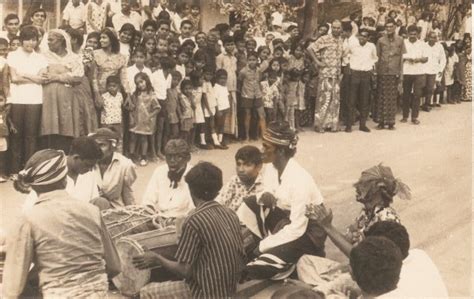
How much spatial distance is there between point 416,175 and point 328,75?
9.76 ft

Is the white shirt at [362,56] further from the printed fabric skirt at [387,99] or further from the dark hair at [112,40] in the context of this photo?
the dark hair at [112,40]

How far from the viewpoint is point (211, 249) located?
13.0 feet

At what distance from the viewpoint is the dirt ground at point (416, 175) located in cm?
608

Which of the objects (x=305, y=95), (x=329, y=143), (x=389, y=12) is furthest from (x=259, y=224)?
(x=389, y=12)

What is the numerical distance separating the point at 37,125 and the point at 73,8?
270 cm

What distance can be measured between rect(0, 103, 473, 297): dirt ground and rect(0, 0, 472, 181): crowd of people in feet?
1.55

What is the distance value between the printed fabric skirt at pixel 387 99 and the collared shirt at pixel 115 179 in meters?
6.98

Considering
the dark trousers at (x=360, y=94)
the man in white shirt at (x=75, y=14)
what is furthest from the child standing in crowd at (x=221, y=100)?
the dark trousers at (x=360, y=94)

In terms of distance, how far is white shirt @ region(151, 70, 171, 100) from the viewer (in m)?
8.66

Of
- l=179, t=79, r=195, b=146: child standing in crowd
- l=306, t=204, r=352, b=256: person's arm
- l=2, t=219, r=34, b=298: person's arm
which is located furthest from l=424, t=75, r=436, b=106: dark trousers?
l=2, t=219, r=34, b=298: person's arm

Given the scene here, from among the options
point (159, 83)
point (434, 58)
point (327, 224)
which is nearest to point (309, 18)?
point (434, 58)

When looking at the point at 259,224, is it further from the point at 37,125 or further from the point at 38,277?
the point at 37,125

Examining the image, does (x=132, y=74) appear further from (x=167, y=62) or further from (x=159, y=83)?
(x=167, y=62)

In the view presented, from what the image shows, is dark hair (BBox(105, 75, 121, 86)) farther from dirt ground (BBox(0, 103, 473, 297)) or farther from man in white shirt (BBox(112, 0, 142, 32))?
man in white shirt (BBox(112, 0, 142, 32))
